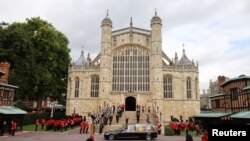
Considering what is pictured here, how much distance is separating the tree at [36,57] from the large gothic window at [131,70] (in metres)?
8.71

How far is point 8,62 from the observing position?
31609 millimetres

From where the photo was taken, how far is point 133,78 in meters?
42.4

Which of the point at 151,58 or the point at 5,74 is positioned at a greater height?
the point at 151,58

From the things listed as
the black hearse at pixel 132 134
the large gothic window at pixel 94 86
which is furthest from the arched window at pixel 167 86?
the black hearse at pixel 132 134

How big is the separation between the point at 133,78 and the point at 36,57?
1572 cm

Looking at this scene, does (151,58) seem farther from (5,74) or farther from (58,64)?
(5,74)

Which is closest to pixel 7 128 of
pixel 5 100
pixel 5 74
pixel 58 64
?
pixel 5 100

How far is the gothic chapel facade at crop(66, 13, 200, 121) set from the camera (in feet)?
137

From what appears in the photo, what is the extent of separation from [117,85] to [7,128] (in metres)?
21.1

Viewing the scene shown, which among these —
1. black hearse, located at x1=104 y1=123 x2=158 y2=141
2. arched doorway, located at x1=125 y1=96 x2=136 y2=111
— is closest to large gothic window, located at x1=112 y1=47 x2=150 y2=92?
arched doorway, located at x1=125 y1=96 x2=136 y2=111

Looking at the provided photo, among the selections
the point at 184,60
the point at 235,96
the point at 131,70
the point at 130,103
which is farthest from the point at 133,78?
the point at 235,96

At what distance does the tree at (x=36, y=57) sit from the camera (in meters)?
30.4

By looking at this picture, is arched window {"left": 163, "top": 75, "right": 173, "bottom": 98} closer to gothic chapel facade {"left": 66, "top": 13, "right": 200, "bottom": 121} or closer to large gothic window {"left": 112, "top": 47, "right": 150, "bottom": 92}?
gothic chapel facade {"left": 66, "top": 13, "right": 200, "bottom": 121}

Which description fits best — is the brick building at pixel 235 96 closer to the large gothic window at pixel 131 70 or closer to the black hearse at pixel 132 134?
the black hearse at pixel 132 134
